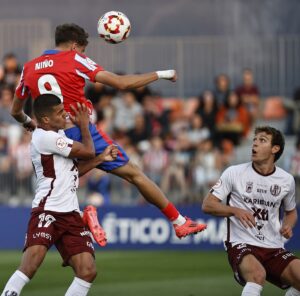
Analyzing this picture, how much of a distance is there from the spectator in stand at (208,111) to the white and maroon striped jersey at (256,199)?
10518 millimetres

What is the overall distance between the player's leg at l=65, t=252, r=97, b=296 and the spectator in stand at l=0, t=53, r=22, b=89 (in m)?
11.3

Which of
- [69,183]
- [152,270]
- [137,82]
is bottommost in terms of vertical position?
[152,270]

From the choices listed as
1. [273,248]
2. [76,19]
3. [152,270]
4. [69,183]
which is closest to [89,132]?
[69,183]

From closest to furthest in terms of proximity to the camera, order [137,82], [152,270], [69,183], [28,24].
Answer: [69,183] → [137,82] → [152,270] → [28,24]

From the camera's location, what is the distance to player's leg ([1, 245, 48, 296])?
32.1 ft

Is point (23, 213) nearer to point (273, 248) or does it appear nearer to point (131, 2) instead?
point (131, 2)

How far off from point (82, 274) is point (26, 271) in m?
0.49

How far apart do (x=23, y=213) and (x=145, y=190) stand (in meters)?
7.94

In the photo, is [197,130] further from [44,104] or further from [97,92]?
[44,104]

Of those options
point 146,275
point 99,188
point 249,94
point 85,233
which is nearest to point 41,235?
point 85,233

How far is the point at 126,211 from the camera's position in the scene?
19.3 meters

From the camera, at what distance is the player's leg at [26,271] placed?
385 inches

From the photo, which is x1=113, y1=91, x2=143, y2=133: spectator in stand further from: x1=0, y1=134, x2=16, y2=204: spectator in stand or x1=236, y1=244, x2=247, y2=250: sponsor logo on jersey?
x1=236, y1=244, x2=247, y2=250: sponsor logo on jersey

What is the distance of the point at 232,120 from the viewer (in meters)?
21.8
